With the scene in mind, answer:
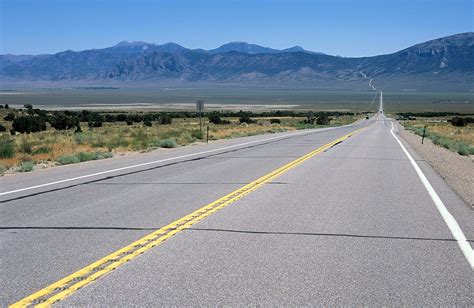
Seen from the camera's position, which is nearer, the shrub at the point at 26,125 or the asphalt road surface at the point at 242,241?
the asphalt road surface at the point at 242,241

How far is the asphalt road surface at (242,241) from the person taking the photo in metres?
5.88

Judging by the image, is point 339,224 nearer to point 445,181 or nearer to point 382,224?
point 382,224

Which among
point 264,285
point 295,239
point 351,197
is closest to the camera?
point 264,285

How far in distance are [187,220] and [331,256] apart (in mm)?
2885

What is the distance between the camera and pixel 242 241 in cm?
792

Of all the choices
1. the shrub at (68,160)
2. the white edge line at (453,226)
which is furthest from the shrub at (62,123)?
the white edge line at (453,226)

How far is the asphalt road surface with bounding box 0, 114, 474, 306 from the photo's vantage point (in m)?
5.88

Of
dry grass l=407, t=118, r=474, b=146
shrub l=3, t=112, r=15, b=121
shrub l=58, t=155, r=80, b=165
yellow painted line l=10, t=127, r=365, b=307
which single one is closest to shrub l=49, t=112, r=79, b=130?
shrub l=3, t=112, r=15, b=121

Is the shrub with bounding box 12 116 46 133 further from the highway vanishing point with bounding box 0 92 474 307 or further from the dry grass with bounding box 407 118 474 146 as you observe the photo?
the highway vanishing point with bounding box 0 92 474 307

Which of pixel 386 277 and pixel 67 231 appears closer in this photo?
pixel 386 277

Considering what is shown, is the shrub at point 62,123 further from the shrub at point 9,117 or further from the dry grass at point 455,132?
the dry grass at point 455,132

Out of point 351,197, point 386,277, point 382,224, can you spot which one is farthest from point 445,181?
point 386,277

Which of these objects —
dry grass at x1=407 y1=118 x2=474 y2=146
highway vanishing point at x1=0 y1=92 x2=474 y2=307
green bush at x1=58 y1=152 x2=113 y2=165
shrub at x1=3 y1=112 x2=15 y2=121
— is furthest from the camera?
shrub at x1=3 y1=112 x2=15 y2=121

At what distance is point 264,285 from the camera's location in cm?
607
